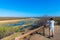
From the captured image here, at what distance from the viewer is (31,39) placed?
36.4 feet

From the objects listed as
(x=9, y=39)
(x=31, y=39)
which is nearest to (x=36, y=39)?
(x=31, y=39)

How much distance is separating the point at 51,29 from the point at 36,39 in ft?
6.71

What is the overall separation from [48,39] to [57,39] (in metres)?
0.74

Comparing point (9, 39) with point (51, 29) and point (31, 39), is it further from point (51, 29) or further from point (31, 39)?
point (51, 29)

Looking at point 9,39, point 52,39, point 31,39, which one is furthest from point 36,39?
point 9,39

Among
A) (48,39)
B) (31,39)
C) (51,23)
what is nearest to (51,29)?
(51,23)

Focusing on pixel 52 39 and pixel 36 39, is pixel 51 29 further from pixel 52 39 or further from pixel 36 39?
pixel 36 39

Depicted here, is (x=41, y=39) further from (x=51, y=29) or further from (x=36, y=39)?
(x=51, y=29)

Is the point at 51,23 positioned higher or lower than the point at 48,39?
higher

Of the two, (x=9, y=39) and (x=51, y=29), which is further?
(x=51, y=29)

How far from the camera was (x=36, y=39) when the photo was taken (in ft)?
36.7

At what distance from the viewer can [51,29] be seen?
12492mm

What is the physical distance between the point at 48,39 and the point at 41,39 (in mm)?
609

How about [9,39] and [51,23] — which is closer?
[9,39]
